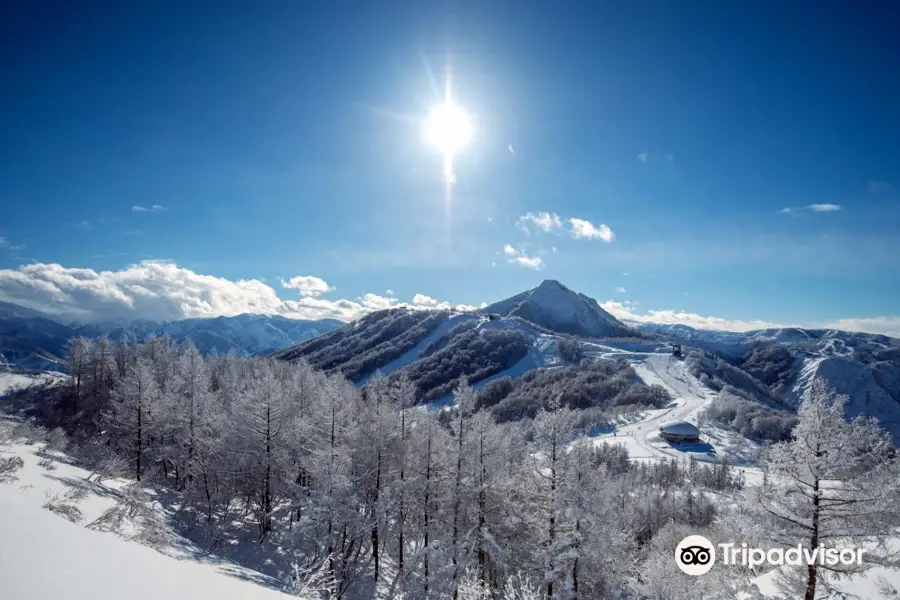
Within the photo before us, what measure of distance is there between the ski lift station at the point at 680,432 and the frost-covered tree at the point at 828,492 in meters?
99.8

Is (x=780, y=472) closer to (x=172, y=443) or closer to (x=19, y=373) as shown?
(x=172, y=443)

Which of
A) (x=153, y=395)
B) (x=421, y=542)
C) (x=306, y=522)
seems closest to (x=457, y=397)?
(x=306, y=522)

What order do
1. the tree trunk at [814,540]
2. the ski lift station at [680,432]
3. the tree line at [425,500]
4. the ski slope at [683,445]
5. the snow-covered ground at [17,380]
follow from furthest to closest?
the ski lift station at [680,432] → the ski slope at [683,445] → the snow-covered ground at [17,380] → the tree line at [425,500] → the tree trunk at [814,540]

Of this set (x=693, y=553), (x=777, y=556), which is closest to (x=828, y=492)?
(x=777, y=556)

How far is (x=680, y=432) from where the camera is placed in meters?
103

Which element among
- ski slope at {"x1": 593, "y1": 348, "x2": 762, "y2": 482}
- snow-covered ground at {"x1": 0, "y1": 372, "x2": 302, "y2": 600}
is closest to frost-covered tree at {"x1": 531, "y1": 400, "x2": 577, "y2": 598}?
snow-covered ground at {"x1": 0, "y1": 372, "x2": 302, "y2": 600}

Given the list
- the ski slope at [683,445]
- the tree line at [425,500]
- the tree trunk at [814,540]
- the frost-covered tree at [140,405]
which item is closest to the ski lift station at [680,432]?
the ski slope at [683,445]

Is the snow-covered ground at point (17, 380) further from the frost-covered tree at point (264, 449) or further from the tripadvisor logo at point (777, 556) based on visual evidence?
the tripadvisor logo at point (777, 556)

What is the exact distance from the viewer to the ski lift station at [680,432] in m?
102

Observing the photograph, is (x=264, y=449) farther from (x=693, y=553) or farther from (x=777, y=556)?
(x=777, y=556)

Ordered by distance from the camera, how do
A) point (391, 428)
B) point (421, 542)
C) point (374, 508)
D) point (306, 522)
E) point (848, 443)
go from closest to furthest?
point (848, 443), point (306, 522), point (374, 508), point (391, 428), point (421, 542)

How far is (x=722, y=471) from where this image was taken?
74.8 m

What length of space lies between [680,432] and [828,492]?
101m

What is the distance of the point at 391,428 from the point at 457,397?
5.80m
